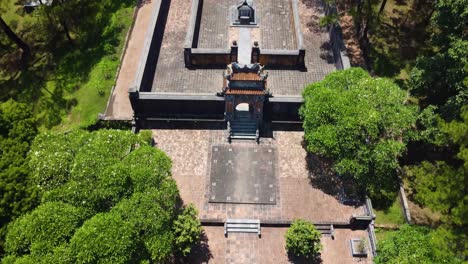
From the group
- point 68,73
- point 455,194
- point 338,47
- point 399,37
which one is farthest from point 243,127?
point 399,37

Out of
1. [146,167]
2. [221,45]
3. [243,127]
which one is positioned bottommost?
[243,127]

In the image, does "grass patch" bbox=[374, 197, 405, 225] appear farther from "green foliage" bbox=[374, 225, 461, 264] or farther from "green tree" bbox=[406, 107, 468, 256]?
"green tree" bbox=[406, 107, 468, 256]

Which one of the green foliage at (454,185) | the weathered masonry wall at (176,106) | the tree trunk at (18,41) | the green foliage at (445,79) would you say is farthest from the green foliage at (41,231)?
the green foliage at (445,79)

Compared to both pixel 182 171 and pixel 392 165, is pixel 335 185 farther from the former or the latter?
pixel 182 171

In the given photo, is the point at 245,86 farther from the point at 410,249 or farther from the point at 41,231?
the point at 41,231

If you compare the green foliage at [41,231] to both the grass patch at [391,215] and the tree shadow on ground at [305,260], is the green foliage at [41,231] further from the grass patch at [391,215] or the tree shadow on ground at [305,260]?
the grass patch at [391,215]

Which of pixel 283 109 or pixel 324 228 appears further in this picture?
pixel 283 109

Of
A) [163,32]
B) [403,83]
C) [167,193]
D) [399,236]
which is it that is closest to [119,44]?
[163,32]
